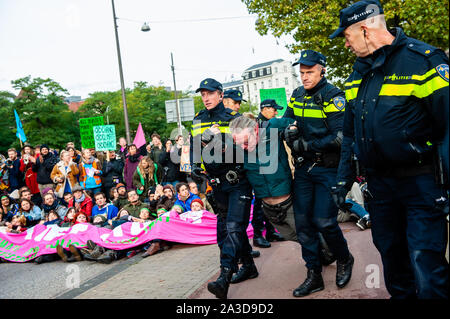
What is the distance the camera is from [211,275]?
517cm

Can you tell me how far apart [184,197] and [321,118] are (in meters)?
4.68

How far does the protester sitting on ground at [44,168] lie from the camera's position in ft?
36.4

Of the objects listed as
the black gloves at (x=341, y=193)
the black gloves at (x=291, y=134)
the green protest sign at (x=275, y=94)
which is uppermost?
the green protest sign at (x=275, y=94)

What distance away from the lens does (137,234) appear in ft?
23.9

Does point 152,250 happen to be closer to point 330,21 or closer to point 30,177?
point 30,177

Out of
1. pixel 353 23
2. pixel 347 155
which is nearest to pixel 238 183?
pixel 347 155

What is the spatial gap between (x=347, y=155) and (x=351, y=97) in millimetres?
451

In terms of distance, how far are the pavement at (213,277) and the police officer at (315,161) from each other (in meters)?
0.28

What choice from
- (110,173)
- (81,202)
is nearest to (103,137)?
(110,173)

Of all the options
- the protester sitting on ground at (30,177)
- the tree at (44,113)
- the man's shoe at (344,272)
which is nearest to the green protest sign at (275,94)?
the protester sitting on ground at (30,177)

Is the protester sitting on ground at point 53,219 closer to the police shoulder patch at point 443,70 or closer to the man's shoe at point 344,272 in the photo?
the man's shoe at point 344,272

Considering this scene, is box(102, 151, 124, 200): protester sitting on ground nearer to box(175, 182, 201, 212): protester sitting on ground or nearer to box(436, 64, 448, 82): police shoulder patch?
box(175, 182, 201, 212): protester sitting on ground

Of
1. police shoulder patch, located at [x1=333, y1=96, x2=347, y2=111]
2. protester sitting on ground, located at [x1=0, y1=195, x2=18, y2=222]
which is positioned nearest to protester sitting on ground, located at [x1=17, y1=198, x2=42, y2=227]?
protester sitting on ground, located at [x1=0, y1=195, x2=18, y2=222]
